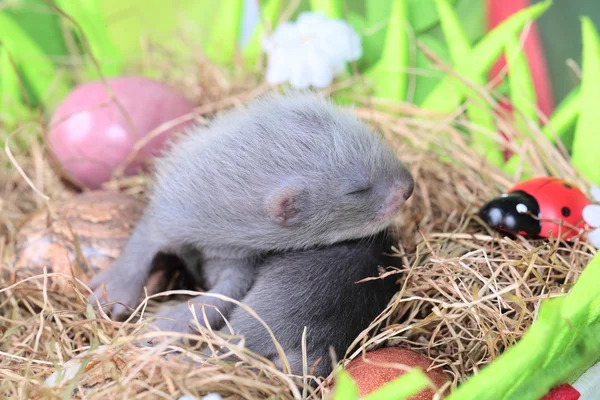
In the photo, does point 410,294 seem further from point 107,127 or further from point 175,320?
point 107,127

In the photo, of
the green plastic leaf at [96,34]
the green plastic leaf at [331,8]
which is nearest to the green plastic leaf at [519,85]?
the green plastic leaf at [331,8]

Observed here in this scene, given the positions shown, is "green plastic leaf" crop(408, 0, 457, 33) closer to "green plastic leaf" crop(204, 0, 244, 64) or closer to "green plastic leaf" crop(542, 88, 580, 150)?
"green plastic leaf" crop(542, 88, 580, 150)

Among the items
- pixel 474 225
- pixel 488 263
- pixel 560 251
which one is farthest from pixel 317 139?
pixel 560 251

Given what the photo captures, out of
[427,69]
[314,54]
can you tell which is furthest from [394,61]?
[314,54]

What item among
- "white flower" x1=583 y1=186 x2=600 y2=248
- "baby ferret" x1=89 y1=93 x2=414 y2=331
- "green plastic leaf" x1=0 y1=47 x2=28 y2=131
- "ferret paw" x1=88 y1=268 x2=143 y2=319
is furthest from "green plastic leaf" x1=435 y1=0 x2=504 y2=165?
"green plastic leaf" x1=0 y1=47 x2=28 y2=131

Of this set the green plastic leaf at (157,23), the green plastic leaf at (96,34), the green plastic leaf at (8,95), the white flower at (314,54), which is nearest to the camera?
the white flower at (314,54)

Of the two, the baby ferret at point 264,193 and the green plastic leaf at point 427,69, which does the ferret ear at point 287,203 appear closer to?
the baby ferret at point 264,193

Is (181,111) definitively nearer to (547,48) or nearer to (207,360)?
(207,360)
